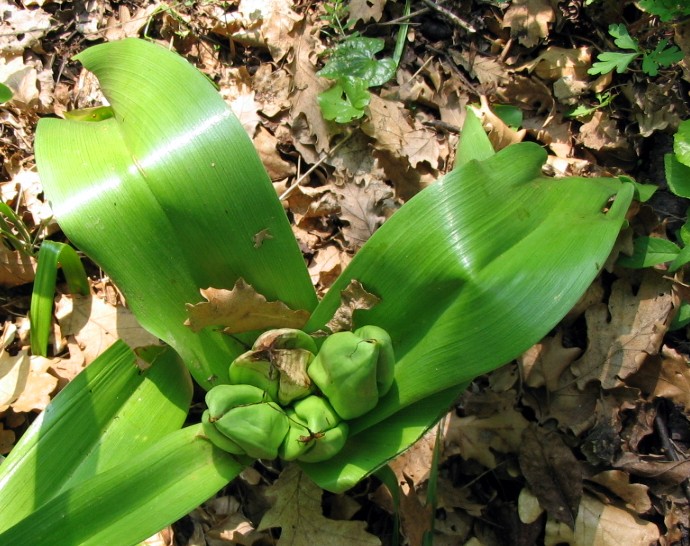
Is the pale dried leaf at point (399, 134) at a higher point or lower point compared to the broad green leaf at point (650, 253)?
higher

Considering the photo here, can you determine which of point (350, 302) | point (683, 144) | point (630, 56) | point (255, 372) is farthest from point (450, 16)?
point (255, 372)

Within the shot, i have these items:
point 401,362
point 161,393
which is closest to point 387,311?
point 401,362

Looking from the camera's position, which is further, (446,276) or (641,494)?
(641,494)

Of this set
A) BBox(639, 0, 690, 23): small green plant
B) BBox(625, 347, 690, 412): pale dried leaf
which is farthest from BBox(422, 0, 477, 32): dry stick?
BBox(625, 347, 690, 412): pale dried leaf

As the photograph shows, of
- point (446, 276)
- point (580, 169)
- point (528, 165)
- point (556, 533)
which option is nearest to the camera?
point (446, 276)

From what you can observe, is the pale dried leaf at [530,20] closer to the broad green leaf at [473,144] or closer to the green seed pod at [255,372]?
the broad green leaf at [473,144]

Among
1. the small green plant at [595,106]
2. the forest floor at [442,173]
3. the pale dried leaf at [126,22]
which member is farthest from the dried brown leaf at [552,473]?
the pale dried leaf at [126,22]

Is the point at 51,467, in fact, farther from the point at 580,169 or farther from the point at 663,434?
the point at 580,169

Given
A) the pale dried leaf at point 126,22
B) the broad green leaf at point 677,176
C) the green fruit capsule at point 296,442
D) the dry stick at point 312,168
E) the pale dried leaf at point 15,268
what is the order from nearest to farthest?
the green fruit capsule at point 296,442 → the broad green leaf at point 677,176 → the pale dried leaf at point 15,268 → the dry stick at point 312,168 → the pale dried leaf at point 126,22
